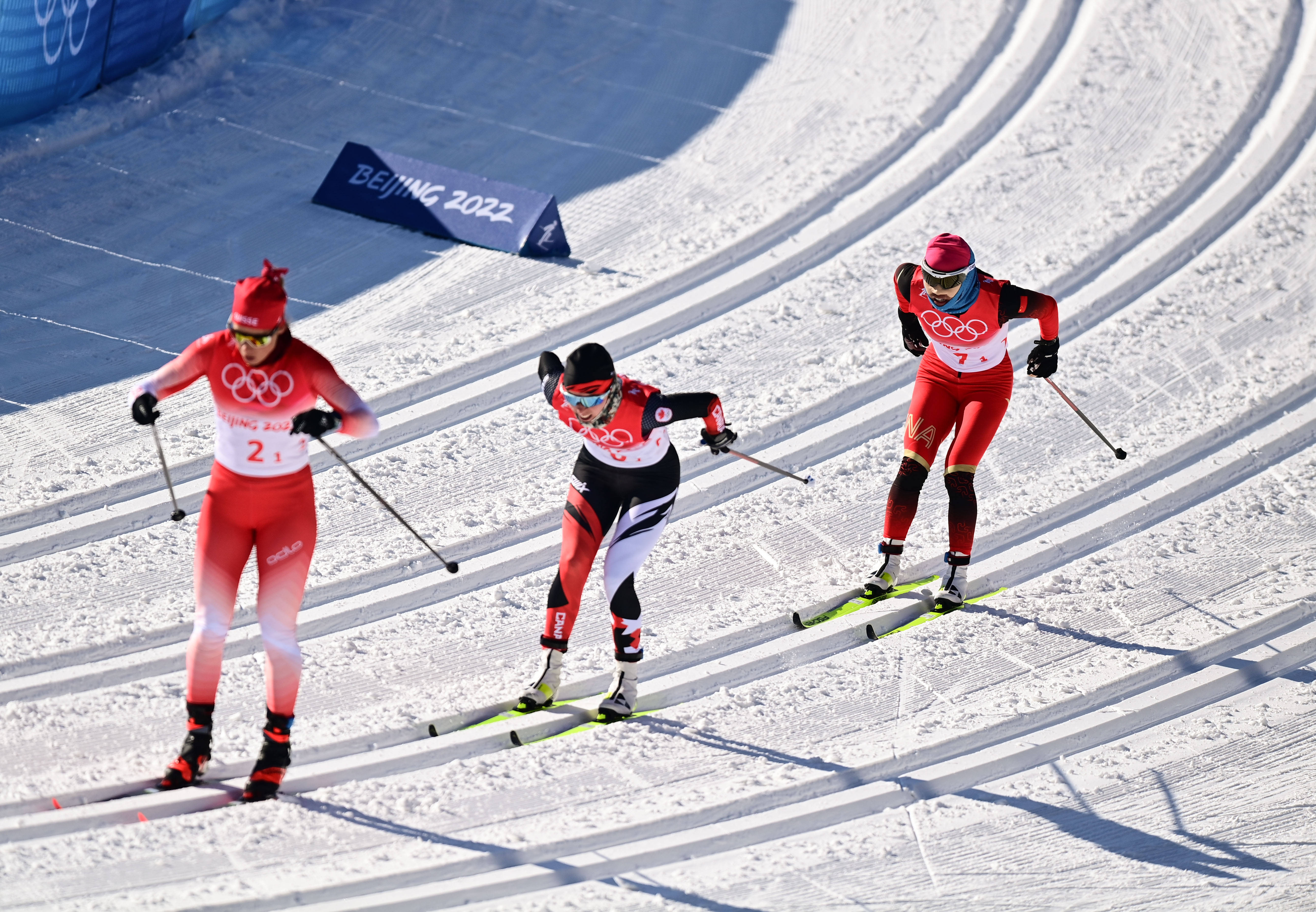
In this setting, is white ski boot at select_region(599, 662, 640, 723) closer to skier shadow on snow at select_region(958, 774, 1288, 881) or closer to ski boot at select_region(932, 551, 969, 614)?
skier shadow on snow at select_region(958, 774, 1288, 881)

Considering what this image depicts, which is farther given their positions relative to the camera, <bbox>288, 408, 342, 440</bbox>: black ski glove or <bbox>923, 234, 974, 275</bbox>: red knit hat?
<bbox>923, 234, 974, 275</bbox>: red knit hat

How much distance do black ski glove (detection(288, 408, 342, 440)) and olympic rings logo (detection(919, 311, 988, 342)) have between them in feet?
8.89

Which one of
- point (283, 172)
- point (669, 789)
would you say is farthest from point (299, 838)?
point (283, 172)

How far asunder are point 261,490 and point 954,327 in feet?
10.0

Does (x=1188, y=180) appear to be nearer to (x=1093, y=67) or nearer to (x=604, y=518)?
(x=1093, y=67)

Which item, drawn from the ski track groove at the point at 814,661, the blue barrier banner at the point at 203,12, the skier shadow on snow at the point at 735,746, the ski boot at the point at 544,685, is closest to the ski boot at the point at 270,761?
the ski track groove at the point at 814,661

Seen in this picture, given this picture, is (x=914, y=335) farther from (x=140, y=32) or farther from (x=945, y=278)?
(x=140, y=32)

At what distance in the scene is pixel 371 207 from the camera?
895cm

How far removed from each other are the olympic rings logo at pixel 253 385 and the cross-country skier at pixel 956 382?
9.17 feet

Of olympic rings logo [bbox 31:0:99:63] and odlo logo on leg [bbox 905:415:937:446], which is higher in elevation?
olympic rings logo [bbox 31:0:99:63]

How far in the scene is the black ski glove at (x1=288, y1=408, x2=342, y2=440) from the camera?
4.94 m

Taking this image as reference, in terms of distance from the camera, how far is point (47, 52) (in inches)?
363

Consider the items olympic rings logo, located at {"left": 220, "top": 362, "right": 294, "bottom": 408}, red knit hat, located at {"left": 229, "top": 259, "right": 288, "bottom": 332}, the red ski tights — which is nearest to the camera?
red knit hat, located at {"left": 229, "top": 259, "right": 288, "bottom": 332}

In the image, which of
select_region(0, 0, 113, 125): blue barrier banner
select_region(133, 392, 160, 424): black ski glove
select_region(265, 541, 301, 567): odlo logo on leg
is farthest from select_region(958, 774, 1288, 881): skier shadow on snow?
select_region(0, 0, 113, 125): blue barrier banner
